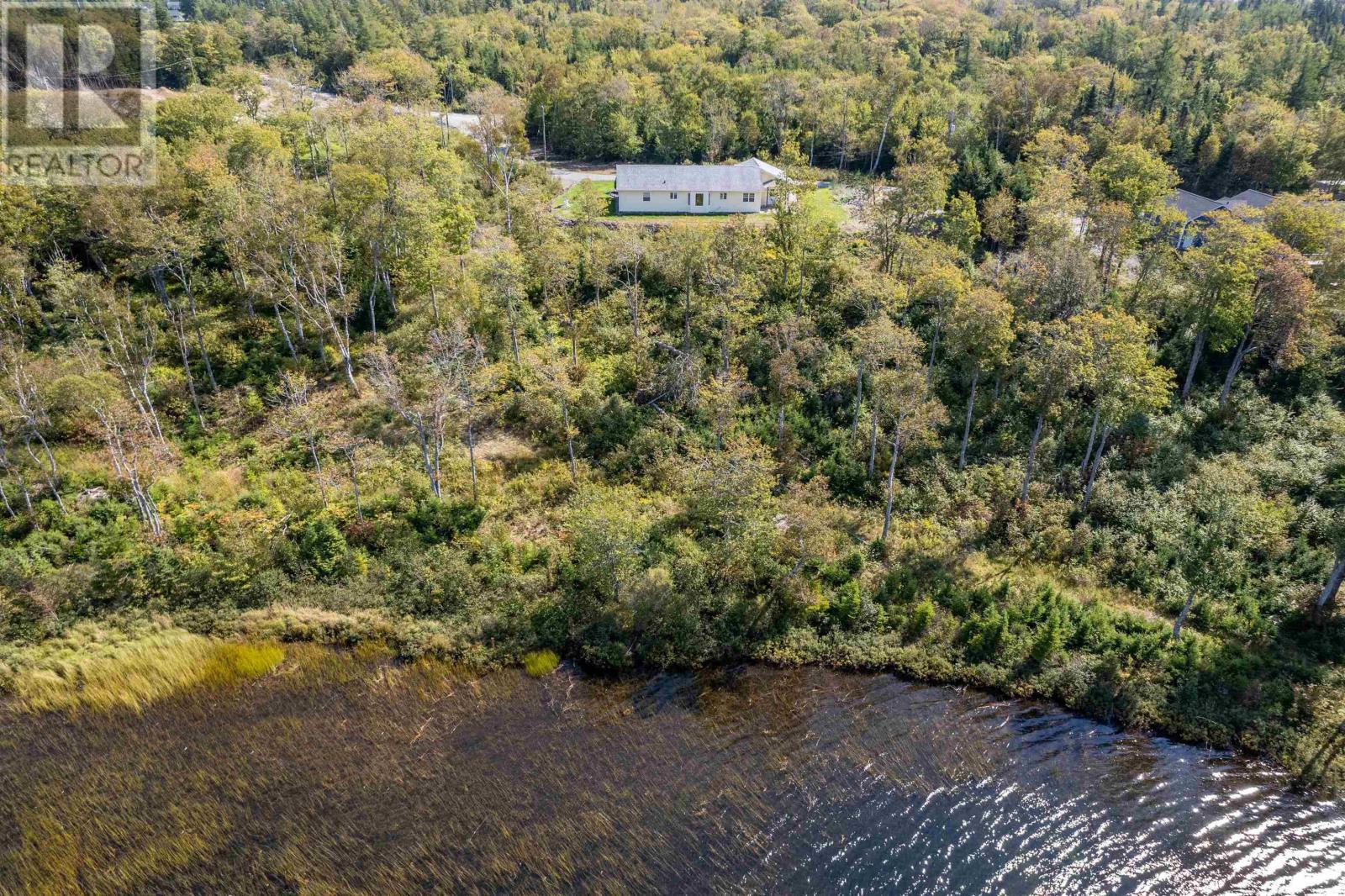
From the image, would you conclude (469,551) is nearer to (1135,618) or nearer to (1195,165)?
(1135,618)

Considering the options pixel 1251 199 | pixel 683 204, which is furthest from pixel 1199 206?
pixel 683 204

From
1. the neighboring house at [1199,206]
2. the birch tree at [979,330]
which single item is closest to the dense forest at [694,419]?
the birch tree at [979,330]

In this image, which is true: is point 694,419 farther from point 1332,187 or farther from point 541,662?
point 1332,187

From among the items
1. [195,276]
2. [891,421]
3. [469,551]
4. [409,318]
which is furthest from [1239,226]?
[195,276]

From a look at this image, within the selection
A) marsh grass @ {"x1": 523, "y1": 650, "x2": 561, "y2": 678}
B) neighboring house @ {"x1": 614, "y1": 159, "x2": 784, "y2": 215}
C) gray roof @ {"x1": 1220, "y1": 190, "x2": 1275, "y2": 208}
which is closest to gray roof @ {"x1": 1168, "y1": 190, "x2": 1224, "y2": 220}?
gray roof @ {"x1": 1220, "y1": 190, "x2": 1275, "y2": 208}

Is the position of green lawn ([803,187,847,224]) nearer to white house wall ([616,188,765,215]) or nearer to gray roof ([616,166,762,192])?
white house wall ([616,188,765,215])

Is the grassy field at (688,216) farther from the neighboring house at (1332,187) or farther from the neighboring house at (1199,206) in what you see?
the neighboring house at (1332,187)
